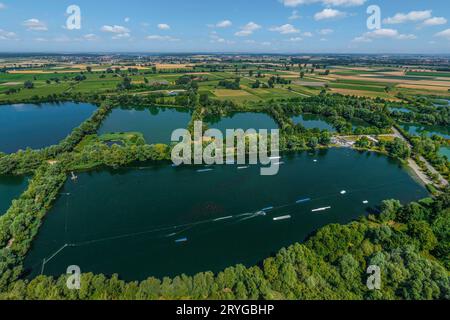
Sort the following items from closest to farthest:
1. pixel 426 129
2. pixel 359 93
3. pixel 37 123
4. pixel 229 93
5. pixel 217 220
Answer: pixel 217 220 → pixel 37 123 → pixel 426 129 → pixel 229 93 → pixel 359 93

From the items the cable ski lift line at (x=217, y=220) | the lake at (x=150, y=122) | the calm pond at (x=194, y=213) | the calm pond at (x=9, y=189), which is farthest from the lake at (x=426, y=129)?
the calm pond at (x=9, y=189)

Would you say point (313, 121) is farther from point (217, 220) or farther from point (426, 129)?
point (217, 220)

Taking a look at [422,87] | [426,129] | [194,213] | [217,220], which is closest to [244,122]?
[194,213]

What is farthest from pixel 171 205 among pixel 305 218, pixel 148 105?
pixel 148 105

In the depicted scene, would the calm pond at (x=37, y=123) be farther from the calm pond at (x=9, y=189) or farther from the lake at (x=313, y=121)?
the lake at (x=313, y=121)

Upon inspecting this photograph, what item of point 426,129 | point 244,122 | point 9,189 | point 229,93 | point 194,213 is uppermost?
point 229,93

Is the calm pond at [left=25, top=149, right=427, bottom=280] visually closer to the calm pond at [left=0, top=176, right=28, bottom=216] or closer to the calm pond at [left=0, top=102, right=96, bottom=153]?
the calm pond at [left=0, top=176, right=28, bottom=216]
